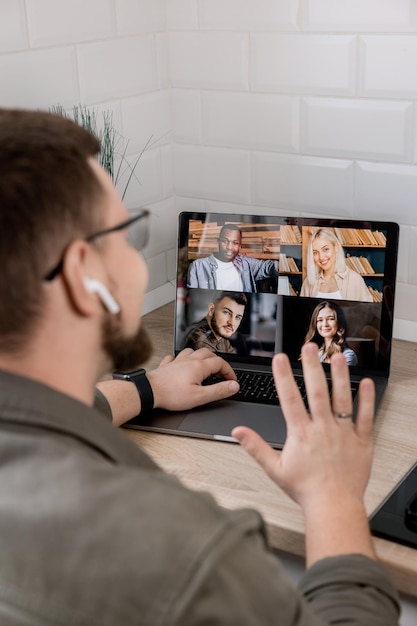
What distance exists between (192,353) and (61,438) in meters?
0.80

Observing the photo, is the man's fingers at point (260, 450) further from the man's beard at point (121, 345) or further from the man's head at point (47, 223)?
the man's head at point (47, 223)

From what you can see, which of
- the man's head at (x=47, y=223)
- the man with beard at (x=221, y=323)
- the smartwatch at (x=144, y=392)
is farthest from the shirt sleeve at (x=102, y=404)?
the man's head at (x=47, y=223)

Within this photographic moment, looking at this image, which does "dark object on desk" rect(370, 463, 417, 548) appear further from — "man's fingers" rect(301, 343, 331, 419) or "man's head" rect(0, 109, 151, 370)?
"man's head" rect(0, 109, 151, 370)

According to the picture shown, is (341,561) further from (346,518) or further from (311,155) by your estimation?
(311,155)

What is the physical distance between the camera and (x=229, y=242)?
5.22ft

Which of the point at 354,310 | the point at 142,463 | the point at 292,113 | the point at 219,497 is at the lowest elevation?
the point at 219,497

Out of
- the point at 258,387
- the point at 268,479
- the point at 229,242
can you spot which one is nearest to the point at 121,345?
the point at 268,479

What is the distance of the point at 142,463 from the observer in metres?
0.85

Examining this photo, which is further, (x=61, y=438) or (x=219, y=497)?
(x=219, y=497)

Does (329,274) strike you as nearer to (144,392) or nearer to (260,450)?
(144,392)

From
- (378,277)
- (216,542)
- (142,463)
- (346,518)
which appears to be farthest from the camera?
(378,277)

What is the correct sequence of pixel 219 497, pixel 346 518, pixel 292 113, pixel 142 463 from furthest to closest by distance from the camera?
pixel 292 113 → pixel 219 497 → pixel 346 518 → pixel 142 463

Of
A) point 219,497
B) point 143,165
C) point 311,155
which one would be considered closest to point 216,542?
point 219,497

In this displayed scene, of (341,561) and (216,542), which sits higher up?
(216,542)
